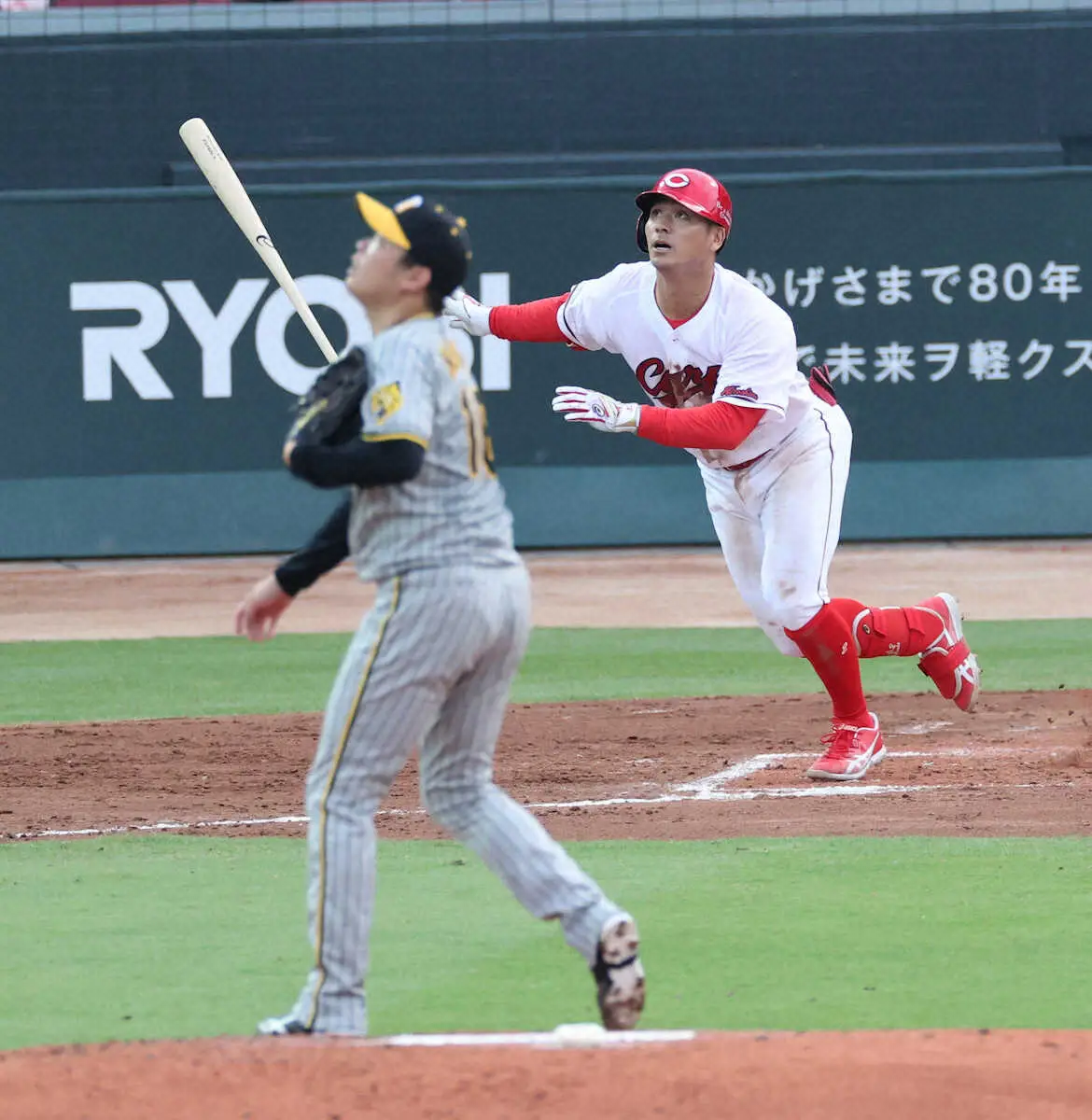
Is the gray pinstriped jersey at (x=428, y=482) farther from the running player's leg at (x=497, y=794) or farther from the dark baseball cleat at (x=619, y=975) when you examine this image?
the dark baseball cleat at (x=619, y=975)

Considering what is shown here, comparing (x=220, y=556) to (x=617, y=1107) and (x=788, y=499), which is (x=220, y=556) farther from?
(x=617, y=1107)

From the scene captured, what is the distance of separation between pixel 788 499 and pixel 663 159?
30.2 feet

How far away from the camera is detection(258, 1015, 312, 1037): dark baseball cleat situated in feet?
13.4

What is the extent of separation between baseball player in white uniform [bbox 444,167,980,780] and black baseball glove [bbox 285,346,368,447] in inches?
103

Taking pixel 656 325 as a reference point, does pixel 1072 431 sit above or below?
below

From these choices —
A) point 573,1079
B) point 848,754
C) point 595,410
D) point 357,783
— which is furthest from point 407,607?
point 848,754

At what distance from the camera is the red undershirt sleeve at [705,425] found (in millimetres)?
6863

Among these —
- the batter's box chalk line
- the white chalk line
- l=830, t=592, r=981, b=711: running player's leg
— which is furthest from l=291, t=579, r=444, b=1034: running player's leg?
l=830, t=592, r=981, b=711: running player's leg

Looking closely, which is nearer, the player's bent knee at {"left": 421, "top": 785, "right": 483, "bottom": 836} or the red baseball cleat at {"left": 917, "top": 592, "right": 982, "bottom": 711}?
the player's bent knee at {"left": 421, "top": 785, "right": 483, "bottom": 836}

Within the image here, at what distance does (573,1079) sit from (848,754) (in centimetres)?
391

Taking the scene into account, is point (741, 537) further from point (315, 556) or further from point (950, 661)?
point (315, 556)

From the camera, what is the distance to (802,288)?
15.1m

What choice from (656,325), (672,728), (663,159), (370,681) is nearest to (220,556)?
(663,159)

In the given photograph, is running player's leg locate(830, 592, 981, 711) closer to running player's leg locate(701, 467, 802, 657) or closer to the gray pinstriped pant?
running player's leg locate(701, 467, 802, 657)
